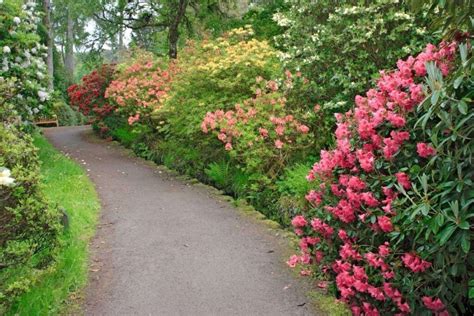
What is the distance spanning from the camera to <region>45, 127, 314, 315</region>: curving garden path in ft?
13.4

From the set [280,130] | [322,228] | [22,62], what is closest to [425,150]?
[322,228]

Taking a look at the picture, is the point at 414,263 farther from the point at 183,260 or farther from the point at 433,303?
the point at 183,260

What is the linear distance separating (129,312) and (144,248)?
1434 millimetres

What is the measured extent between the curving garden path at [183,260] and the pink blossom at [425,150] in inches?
64.1

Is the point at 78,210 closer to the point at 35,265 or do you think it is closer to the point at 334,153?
the point at 35,265

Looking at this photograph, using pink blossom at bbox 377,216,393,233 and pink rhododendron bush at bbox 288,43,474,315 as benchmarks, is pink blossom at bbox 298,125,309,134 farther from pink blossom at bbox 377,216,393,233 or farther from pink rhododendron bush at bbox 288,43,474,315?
pink blossom at bbox 377,216,393,233

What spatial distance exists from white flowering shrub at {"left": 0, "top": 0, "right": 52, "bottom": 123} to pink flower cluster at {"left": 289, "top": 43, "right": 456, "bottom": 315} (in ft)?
19.7

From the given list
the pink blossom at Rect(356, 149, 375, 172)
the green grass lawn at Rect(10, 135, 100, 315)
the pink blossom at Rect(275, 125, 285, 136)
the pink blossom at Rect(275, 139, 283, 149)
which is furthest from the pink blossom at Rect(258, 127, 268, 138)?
the pink blossom at Rect(356, 149, 375, 172)

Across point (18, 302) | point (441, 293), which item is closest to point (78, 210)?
point (18, 302)

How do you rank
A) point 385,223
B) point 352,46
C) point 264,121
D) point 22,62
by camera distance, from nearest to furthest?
point 385,223 < point 352,46 < point 264,121 < point 22,62

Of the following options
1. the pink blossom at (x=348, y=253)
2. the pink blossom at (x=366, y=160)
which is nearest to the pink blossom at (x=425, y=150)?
the pink blossom at (x=366, y=160)

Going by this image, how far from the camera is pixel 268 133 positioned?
682 centimetres

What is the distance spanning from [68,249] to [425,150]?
369 centimetres

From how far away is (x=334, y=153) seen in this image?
3898mm
